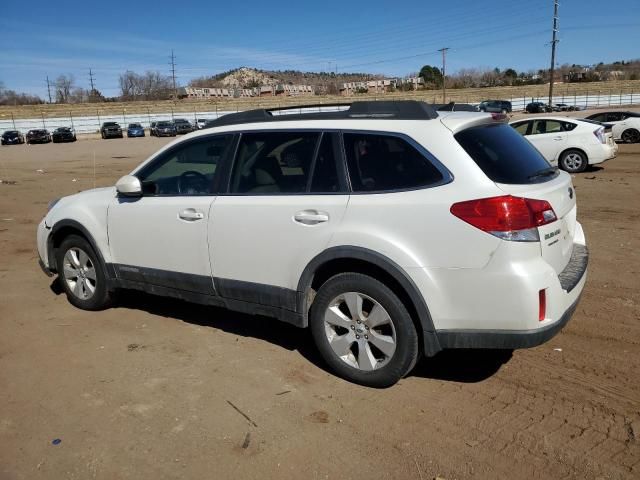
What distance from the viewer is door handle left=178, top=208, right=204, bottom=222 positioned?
170 inches

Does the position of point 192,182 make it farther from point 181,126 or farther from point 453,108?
point 181,126

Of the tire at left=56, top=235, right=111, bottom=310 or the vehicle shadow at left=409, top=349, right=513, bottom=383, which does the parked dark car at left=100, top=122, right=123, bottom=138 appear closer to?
the tire at left=56, top=235, right=111, bottom=310

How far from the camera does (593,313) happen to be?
4852 mm

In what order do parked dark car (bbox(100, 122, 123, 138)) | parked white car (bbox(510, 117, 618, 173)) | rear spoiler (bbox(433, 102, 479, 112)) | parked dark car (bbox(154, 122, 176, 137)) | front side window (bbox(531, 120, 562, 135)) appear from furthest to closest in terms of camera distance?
parked dark car (bbox(100, 122, 123, 138))
parked dark car (bbox(154, 122, 176, 137))
front side window (bbox(531, 120, 562, 135))
parked white car (bbox(510, 117, 618, 173))
rear spoiler (bbox(433, 102, 479, 112))

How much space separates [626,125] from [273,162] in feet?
72.4

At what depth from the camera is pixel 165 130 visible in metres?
50.3

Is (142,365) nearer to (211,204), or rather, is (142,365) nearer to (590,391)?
(211,204)

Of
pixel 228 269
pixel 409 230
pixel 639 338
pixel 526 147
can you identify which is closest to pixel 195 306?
pixel 228 269

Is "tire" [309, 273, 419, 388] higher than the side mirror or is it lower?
lower

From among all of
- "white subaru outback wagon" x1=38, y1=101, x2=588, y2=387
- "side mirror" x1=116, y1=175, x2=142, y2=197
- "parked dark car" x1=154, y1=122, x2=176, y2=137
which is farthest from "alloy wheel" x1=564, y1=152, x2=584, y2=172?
"parked dark car" x1=154, y1=122, x2=176, y2=137

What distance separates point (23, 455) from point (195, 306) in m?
2.46

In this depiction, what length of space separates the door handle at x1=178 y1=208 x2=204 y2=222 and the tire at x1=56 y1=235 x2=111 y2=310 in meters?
1.20

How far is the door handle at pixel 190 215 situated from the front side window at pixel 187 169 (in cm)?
16

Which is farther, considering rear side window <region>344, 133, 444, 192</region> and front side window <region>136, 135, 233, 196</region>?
front side window <region>136, 135, 233, 196</region>
